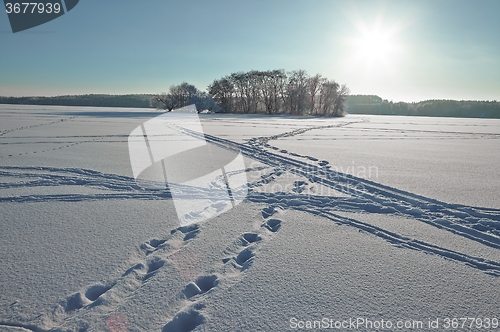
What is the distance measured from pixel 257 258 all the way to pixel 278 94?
54.2 metres

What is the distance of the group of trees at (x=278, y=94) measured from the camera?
161ft

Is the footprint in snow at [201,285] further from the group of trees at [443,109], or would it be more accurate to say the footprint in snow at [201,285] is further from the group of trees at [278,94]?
the group of trees at [443,109]

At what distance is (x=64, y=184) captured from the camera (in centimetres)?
489

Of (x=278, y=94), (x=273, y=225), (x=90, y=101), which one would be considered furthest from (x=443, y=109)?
(x=90, y=101)

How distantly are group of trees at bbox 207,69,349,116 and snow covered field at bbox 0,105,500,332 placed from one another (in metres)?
47.3

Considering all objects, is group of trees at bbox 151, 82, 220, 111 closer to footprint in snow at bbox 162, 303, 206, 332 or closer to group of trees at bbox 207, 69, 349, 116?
group of trees at bbox 207, 69, 349, 116

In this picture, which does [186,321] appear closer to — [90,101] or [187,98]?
[187,98]

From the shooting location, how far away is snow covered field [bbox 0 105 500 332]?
6.13 feet

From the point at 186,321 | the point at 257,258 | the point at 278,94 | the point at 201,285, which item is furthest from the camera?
the point at 278,94

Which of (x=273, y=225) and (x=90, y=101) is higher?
(x=90, y=101)

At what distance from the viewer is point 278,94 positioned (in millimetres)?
53906

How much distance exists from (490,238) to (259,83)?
55.3 meters

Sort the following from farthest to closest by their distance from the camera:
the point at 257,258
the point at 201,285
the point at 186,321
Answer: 1. the point at 257,258
2. the point at 201,285
3. the point at 186,321

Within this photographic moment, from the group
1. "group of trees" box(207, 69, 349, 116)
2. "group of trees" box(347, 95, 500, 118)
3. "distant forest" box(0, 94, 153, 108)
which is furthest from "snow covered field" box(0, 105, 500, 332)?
"distant forest" box(0, 94, 153, 108)
